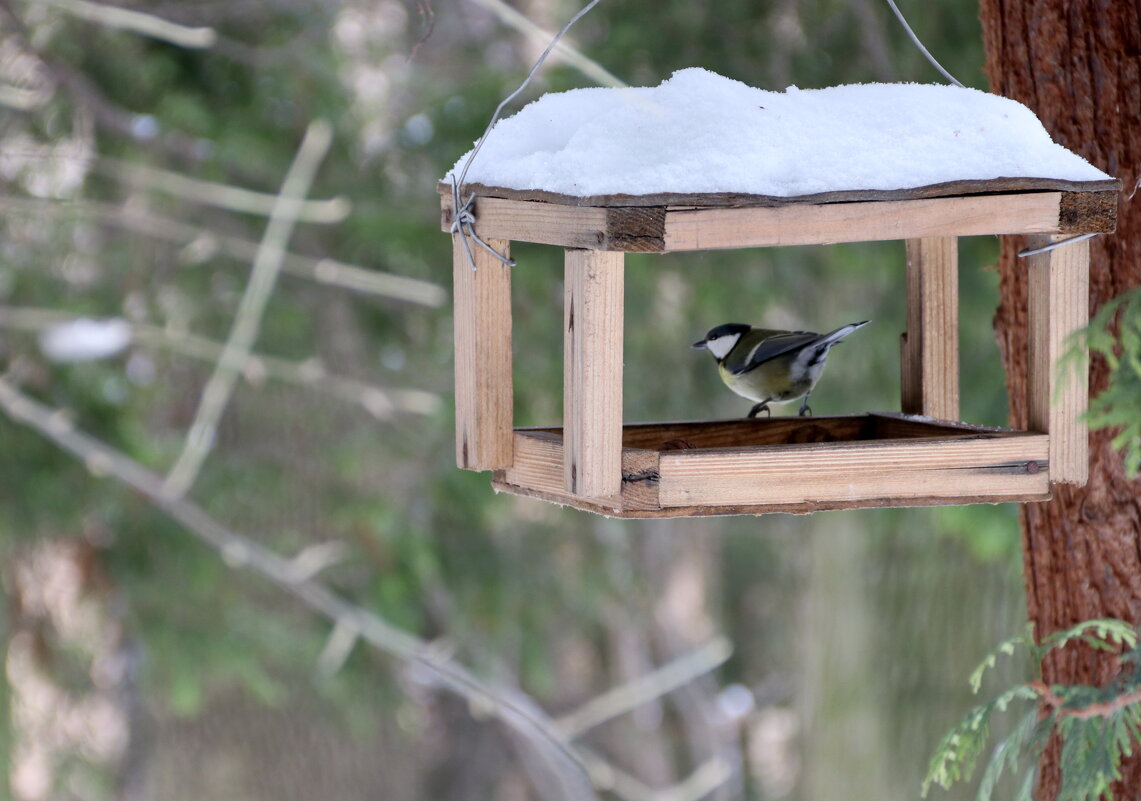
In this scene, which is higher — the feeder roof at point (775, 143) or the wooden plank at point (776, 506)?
the feeder roof at point (775, 143)

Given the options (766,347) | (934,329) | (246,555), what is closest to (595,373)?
(766,347)

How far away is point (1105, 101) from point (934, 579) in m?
3.01

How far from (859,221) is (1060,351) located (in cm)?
37

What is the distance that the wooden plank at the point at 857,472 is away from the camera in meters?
1.65

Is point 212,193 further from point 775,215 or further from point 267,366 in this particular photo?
point 775,215

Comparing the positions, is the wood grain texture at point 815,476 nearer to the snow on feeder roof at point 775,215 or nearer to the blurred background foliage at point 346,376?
the snow on feeder roof at point 775,215

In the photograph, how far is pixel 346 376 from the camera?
551 centimetres

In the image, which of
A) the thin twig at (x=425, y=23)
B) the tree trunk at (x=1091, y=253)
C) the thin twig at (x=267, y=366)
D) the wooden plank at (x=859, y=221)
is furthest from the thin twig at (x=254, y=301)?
the wooden plank at (x=859, y=221)

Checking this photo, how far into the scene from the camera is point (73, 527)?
15.1 ft

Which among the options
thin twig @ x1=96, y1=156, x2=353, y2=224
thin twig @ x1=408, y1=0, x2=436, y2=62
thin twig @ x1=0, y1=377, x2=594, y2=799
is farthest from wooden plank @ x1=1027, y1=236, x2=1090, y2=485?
thin twig @ x1=96, y1=156, x2=353, y2=224

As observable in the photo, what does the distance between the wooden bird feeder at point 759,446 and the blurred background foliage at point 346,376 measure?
2.12 meters

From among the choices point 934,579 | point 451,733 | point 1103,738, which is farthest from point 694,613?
point 1103,738

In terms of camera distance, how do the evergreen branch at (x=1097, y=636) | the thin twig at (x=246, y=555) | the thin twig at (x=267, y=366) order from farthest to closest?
1. the thin twig at (x=267, y=366)
2. the thin twig at (x=246, y=555)
3. the evergreen branch at (x=1097, y=636)

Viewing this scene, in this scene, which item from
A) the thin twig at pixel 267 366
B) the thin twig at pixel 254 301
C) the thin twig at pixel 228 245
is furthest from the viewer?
the thin twig at pixel 267 366
